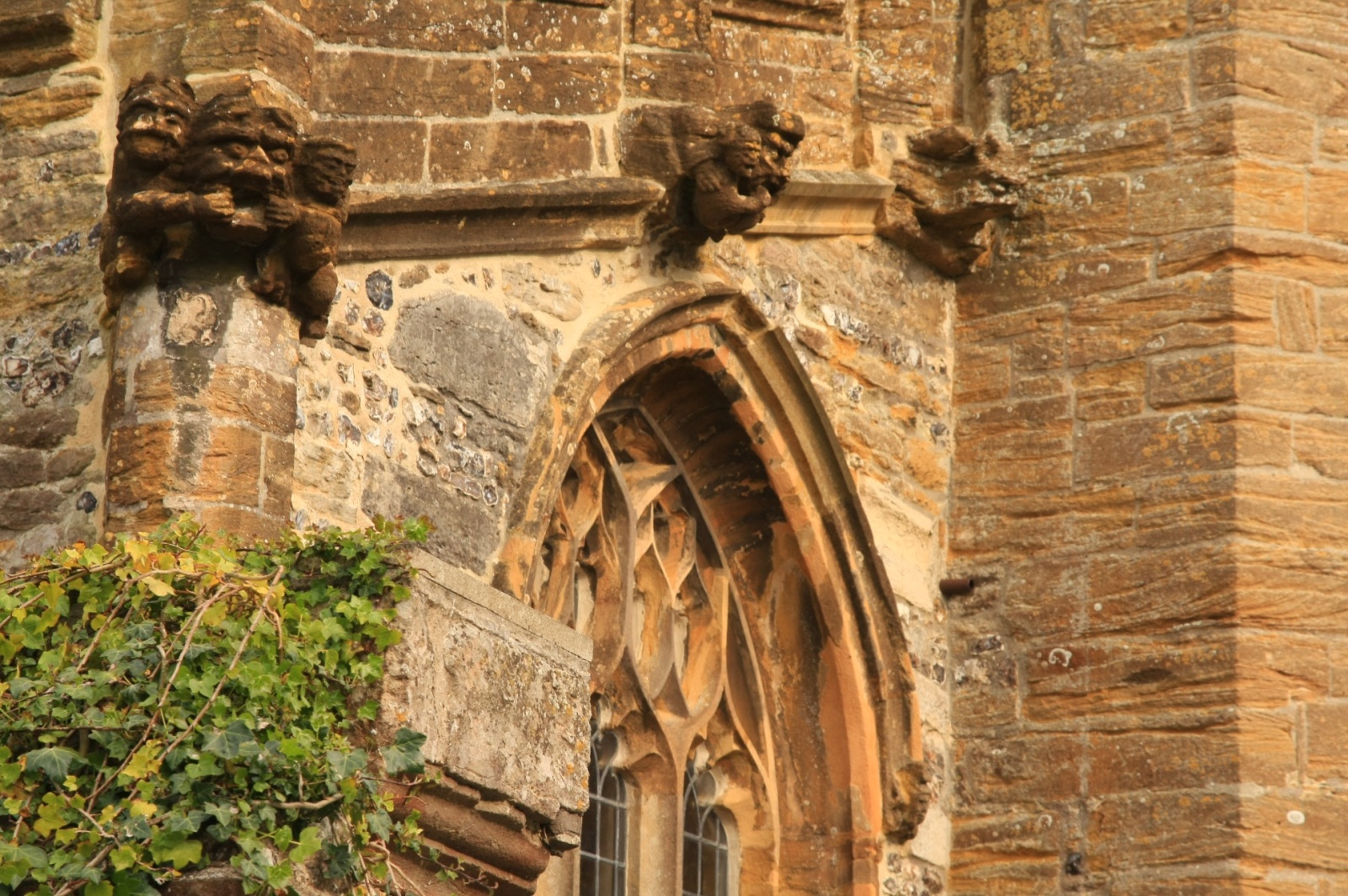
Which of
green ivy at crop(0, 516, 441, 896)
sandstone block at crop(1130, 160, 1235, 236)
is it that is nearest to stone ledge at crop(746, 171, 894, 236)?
sandstone block at crop(1130, 160, 1235, 236)

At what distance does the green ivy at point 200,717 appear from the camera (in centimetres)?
343

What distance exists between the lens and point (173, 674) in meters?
3.58

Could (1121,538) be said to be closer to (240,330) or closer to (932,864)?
(932,864)

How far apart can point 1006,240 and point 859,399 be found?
824 millimetres

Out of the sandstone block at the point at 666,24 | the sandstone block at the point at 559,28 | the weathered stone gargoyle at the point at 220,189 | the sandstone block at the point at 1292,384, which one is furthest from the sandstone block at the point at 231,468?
the sandstone block at the point at 1292,384

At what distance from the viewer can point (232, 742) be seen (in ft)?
11.5

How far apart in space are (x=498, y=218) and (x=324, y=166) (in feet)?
3.55

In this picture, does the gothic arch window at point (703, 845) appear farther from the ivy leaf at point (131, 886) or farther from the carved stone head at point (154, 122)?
the ivy leaf at point (131, 886)

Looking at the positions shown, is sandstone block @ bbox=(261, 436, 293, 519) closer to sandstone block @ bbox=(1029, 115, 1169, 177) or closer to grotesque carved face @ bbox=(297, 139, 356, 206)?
grotesque carved face @ bbox=(297, 139, 356, 206)

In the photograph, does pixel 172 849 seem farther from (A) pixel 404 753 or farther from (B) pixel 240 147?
(B) pixel 240 147

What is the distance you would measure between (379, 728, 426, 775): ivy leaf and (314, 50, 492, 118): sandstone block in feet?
7.69

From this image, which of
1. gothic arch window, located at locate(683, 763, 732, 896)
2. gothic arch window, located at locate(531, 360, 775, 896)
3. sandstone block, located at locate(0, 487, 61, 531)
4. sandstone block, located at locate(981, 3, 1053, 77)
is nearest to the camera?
sandstone block, located at locate(0, 487, 61, 531)

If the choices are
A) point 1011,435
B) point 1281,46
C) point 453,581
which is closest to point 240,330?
point 453,581

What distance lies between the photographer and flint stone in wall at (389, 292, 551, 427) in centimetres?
568
